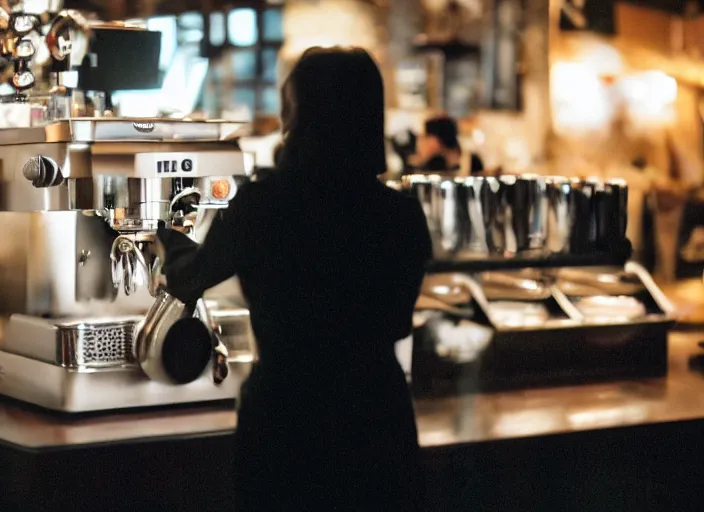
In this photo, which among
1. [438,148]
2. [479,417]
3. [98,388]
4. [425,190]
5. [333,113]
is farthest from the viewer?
[438,148]

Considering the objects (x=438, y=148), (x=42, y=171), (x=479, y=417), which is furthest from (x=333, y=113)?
(x=438, y=148)

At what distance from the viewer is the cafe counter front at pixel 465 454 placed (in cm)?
171

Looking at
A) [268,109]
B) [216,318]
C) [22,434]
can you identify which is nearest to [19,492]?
[22,434]

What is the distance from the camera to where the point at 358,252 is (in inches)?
60.4

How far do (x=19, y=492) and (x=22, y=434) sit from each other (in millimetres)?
128

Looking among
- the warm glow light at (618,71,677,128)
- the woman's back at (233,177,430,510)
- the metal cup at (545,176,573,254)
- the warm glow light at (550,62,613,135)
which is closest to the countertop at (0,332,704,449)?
the woman's back at (233,177,430,510)

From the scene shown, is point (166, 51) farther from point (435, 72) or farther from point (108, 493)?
point (435, 72)

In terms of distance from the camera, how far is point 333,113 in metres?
1.48

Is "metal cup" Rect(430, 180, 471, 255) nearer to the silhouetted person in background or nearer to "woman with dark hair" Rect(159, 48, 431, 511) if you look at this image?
"woman with dark hair" Rect(159, 48, 431, 511)

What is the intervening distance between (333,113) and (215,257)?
10.6 inches

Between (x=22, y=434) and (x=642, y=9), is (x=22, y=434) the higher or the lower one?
the lower one

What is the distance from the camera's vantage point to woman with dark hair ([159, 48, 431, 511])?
1484 mm

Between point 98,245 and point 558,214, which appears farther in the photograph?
point 558,214

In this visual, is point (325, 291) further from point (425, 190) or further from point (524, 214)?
point (524, 214)
